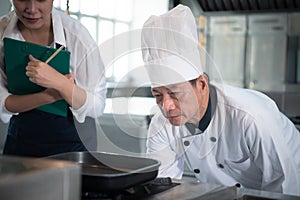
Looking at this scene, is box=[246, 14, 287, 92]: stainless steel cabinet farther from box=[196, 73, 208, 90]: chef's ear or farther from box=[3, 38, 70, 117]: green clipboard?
box=[3, 38, 70, 117]: green clipboard

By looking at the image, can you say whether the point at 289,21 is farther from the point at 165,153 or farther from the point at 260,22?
the point at 165,153

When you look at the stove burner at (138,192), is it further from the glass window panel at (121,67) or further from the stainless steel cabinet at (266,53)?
the stainless steel cabinet at (266,53)

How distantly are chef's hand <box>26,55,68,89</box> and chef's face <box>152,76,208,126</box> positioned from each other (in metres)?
0.26

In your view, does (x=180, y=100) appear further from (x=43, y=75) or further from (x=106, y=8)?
(x=106, y=8)

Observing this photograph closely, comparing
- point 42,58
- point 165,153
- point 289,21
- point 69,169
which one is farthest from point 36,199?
point 289,21

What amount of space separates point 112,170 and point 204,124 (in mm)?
572

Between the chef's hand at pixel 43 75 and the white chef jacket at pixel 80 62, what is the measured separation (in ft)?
0.39

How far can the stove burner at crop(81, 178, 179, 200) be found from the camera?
823mm

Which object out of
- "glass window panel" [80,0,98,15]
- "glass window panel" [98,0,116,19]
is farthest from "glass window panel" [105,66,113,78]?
"glass window panel" [98,0,116,19]

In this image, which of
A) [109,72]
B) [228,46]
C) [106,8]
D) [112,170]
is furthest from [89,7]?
[112,170]

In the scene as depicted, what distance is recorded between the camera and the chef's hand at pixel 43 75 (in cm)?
123

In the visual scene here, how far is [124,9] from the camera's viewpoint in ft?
17.1

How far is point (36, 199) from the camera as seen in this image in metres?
0.52

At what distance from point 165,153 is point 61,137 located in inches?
12.9
